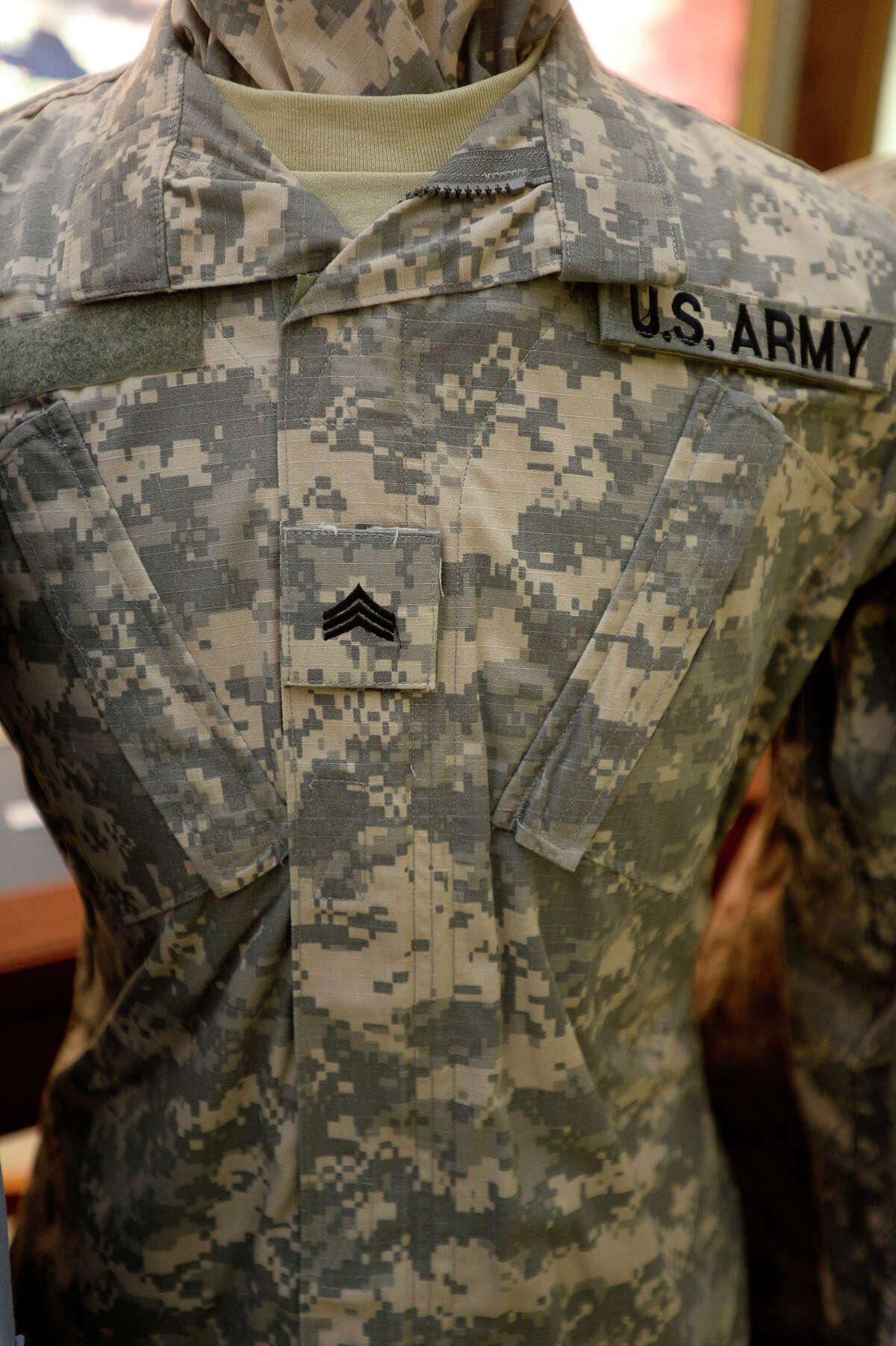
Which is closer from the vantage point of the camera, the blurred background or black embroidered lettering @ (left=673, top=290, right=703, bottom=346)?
black embroidered lettering @ (left=673, top=290, right=703, bottom=346)

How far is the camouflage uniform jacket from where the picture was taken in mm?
597

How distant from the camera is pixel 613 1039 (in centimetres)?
71

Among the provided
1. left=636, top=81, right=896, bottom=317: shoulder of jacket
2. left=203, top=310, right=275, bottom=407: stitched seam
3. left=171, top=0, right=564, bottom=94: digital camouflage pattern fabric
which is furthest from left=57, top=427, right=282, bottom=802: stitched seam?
left=636, top=81, right=896, bottom=317: shoulder of jacket

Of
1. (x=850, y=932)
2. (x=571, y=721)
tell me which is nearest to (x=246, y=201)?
(x=571, y=721)

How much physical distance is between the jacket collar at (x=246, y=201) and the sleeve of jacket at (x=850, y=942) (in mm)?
320

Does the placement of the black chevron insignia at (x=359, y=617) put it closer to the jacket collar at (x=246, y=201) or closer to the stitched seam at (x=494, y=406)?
the stitched seam at (x=494, y=406)

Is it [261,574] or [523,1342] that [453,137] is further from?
[523,1342]

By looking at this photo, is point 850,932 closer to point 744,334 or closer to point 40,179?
point 744,334

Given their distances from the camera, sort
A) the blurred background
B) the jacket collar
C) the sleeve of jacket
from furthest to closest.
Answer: the blurred background, the sleeve of jacket, the jacket collar

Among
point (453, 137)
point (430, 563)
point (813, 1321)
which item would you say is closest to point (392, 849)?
point (430, 563)

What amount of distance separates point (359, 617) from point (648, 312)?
0.24m

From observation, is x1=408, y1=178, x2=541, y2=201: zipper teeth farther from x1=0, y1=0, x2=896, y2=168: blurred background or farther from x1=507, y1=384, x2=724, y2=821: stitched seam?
x1=0, y1=0, x2=896, y2=168: blurred background

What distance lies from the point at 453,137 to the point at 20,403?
284 mm

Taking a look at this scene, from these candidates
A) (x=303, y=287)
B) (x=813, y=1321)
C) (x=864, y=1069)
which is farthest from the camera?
(x=813, y=1321)
